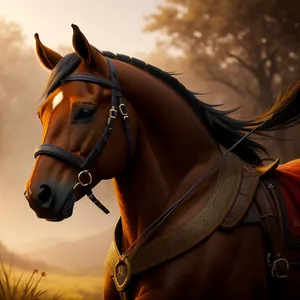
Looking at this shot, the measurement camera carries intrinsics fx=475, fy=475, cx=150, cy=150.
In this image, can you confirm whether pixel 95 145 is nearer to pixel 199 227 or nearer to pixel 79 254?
pixel 199 227

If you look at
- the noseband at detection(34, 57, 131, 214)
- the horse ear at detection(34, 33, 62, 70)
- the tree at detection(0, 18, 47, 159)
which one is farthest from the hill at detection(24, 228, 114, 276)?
the noseband at detection(34, 57, 131, 214)

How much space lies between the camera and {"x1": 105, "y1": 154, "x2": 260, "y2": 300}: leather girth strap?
56.0 inches

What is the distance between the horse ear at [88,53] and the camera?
143cm

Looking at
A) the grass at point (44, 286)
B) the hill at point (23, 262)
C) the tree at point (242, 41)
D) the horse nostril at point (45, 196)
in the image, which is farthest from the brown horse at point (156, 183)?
the tree at point (242, 41)

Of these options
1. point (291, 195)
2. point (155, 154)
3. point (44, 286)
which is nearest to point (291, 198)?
point (291, 195)

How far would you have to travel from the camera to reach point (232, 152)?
1.72 metres

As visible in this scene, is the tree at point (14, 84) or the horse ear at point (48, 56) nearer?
the horse ear at point (48, 56)

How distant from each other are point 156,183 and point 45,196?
363 mm

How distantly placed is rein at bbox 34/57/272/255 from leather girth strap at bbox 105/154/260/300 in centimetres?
4

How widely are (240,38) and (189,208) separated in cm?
437

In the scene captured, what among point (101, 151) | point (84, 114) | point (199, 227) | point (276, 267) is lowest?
point (276, 267)

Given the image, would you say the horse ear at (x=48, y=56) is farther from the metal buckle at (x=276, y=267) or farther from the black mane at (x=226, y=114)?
the metal buckle at (x=276, y=267)

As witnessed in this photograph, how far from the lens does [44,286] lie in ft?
13.0

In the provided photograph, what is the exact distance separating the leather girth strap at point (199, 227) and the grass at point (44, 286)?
2452 millimetres
